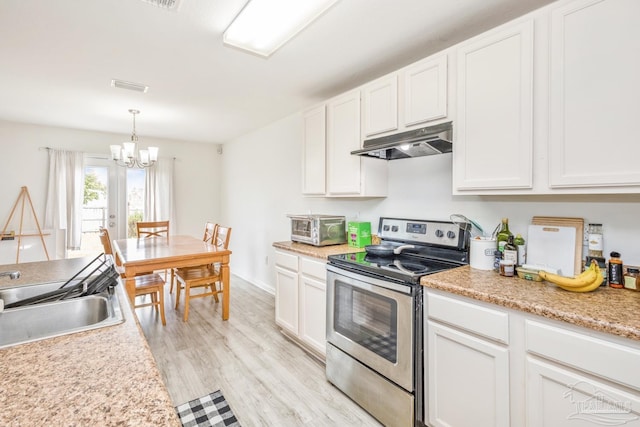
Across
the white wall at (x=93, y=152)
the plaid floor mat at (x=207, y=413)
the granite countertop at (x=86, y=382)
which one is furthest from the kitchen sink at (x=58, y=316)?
the white wall at (x=93, y=152)

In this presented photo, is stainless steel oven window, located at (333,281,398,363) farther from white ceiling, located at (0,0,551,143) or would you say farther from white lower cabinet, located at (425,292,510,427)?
white ceiling, located at (0,0,551,143)

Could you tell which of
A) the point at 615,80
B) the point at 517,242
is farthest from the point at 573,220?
the point at 615,80

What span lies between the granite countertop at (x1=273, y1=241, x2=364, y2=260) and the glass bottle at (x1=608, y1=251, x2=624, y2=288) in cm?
149

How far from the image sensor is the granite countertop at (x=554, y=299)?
1104mm

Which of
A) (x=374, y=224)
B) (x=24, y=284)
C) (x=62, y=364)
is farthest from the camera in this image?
(x=374, y=224)

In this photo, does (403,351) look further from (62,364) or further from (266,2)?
(266,2)

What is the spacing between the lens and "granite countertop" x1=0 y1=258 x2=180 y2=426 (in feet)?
2.12

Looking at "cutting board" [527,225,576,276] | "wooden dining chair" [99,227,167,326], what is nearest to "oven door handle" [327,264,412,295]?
"cutting board" [527,225,576,276]

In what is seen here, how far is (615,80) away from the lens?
130 centimetres

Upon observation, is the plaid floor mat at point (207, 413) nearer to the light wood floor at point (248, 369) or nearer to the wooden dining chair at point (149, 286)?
the light wood floor at point (248, 369)

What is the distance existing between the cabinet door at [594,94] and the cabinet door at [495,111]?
11 cm

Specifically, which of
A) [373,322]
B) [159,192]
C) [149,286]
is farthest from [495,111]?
[159,192]

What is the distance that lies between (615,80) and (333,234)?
2.04m

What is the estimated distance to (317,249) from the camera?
8.59 feet
